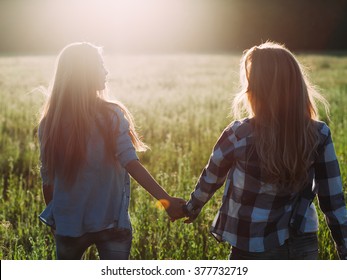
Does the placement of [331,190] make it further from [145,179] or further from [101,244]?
[101,244]

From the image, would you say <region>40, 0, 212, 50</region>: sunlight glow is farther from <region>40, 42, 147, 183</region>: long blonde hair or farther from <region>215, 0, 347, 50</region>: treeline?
<region>40, 42, 147, 183</region>: long blonde hair

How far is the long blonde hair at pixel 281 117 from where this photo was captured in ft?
8.20

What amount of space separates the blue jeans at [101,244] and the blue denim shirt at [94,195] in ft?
0.13

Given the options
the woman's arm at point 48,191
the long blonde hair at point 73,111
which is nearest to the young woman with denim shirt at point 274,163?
the long blonde hair at point 73,111

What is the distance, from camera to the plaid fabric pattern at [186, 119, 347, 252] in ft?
8.26

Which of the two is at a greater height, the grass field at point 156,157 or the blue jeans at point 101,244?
the blue jeans at point 101,244

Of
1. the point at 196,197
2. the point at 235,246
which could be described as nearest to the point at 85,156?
the point at 196,197

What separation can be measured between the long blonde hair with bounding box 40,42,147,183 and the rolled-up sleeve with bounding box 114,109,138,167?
0.04m

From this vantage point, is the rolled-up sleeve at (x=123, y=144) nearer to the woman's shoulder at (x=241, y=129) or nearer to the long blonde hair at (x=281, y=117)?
the woman's shoulder at (x=241, y=129)

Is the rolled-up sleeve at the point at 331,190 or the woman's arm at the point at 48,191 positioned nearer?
the rolled-up sleeve at the point at 331,190

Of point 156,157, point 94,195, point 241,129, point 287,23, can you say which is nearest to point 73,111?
point 94,195

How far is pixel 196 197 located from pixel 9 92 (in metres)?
11.1

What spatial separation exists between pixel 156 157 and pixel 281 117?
4.58m

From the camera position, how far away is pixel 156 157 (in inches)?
278
